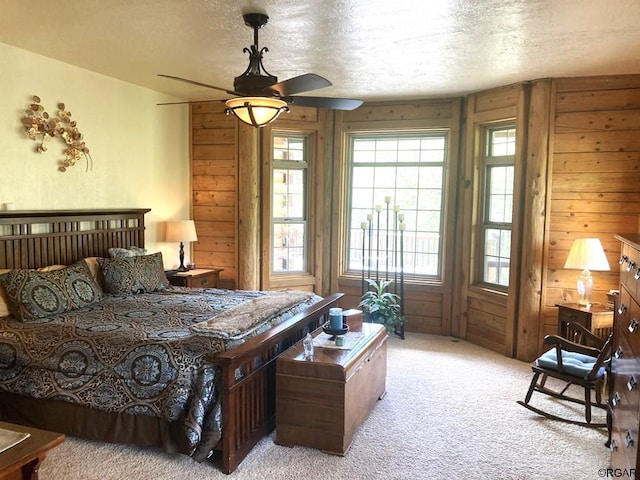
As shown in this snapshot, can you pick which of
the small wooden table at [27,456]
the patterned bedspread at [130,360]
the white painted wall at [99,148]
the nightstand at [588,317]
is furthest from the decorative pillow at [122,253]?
the nightstand at [588,317]

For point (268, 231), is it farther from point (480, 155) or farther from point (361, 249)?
point (480, 155)

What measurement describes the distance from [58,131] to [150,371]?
258 centimetres

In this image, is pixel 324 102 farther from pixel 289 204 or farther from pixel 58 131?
pixel 289 204

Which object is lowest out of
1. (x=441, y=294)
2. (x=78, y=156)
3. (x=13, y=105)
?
(x=441, y=294)

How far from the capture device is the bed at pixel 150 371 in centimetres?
270

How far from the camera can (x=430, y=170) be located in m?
5.78

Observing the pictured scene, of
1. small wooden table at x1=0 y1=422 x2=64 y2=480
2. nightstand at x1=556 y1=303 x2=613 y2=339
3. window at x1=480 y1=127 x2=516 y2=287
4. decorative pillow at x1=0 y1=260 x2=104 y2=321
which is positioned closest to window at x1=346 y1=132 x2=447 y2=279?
window at x1=480 y1=127 x2=516 y2=287

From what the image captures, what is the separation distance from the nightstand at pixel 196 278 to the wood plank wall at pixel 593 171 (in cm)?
353

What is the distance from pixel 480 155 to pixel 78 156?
4.04 meters

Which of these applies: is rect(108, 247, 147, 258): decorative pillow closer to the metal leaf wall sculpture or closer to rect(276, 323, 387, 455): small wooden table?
the metal leaf wall sculpture

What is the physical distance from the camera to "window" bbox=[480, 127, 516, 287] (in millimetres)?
5125

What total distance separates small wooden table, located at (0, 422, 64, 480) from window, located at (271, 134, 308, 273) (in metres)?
4.34

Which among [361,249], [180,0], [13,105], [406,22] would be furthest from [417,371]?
[13,105]

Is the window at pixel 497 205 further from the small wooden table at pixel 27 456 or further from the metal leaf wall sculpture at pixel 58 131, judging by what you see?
the small wooden table at pixel 27 456
